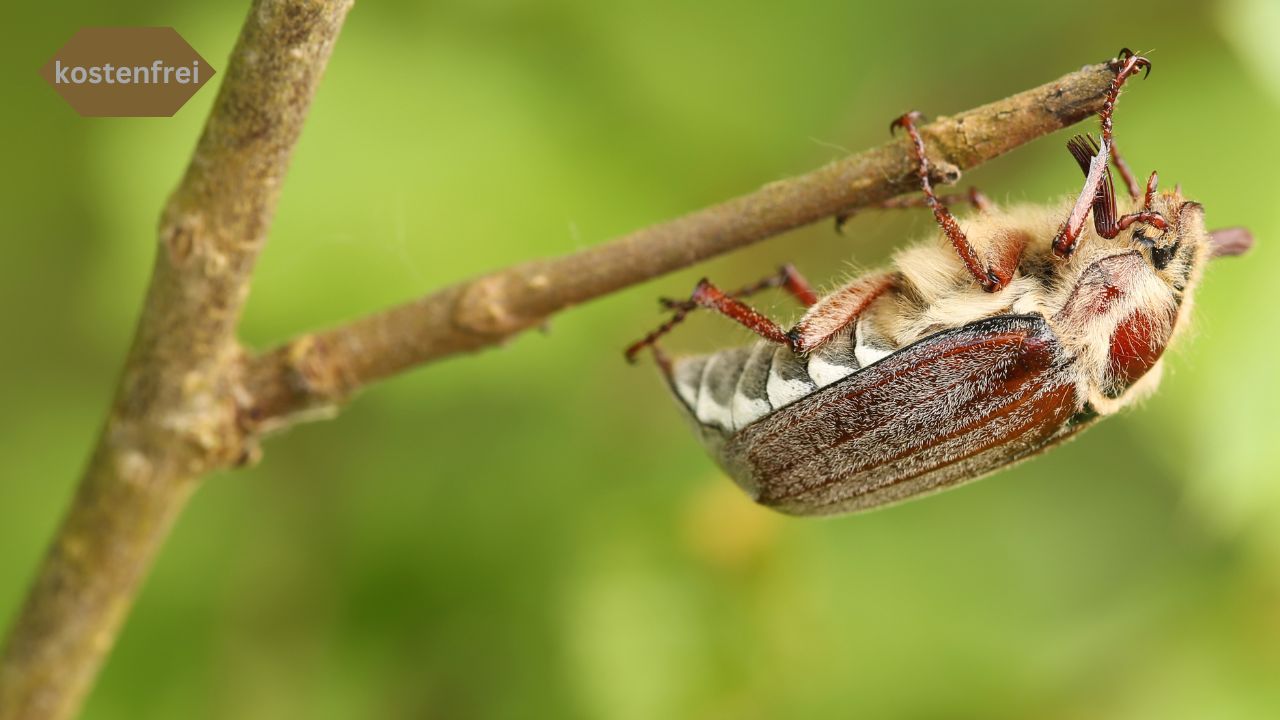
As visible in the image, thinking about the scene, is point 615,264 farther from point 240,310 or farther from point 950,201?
point 950,201

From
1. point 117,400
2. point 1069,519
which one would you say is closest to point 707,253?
point 117,400

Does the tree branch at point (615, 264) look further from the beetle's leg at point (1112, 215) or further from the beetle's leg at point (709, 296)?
the beetle's leg at point (1112, 215)

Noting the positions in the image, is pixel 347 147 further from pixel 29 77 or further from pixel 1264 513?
pixel 1264 513

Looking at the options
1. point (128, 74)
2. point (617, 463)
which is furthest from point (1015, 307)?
point (128, 74)

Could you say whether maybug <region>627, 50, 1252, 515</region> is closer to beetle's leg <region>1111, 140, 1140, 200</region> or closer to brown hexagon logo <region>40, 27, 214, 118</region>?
beetle's leg <region>1111, 140, 1140, 200</region>

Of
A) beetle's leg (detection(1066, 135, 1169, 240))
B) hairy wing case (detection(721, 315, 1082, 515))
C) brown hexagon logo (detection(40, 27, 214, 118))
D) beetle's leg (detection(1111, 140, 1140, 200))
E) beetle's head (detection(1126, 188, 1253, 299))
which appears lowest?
hairy wing case (detection(721, 315, 1082, 515))

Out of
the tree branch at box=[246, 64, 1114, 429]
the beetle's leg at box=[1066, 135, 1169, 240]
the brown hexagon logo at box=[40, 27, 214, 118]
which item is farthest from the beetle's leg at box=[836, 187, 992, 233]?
the brown hexagon logo at box=[40, 27, 214, 118]

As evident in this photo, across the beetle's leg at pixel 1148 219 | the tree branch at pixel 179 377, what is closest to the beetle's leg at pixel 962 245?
the beetle's leg at pixel 1148 219
